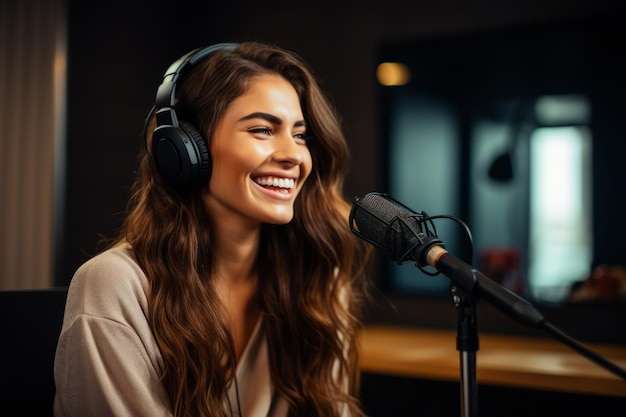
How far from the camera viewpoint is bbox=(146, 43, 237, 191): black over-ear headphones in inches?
53.5

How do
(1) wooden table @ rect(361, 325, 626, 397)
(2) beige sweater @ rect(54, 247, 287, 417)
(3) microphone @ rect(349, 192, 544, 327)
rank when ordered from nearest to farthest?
(3) microphone @ rect(349, 192, 544, 327) → (2) beige sweater @ rect(54, 247, 287, 417) → (1) wooden table @ rect(361, 325, 626, 397)

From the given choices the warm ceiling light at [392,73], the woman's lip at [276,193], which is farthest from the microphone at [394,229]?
the warm ceiling light at [392,73]

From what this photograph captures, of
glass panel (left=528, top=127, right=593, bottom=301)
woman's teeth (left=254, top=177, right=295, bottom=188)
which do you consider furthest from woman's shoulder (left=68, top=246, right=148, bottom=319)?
glass panel (left=528, top=127, right=593, bottom=301)

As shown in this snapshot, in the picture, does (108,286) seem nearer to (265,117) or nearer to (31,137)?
(265,117)

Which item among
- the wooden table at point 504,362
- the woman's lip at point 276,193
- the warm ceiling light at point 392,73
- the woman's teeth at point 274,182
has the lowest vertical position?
the wooden table at point 504,362

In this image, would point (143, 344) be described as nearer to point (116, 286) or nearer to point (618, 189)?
point (116, 286)

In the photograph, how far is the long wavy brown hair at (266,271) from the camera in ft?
4.51

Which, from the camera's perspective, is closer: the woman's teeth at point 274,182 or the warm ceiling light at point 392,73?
the woman's teeth at point 274,182

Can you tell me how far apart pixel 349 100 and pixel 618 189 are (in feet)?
3.96

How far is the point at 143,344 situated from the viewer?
1.31 meters

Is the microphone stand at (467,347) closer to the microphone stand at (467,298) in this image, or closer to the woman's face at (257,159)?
the microphone stand at (467,298)

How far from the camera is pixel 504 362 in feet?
7.82

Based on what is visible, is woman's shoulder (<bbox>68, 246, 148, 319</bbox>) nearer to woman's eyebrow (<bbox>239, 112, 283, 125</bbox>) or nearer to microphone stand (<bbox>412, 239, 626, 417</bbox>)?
woman's eyebrow (<bbox>239, 112, 283, 125</bbox>)

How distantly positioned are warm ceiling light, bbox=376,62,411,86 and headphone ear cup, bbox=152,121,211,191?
6.02ft
